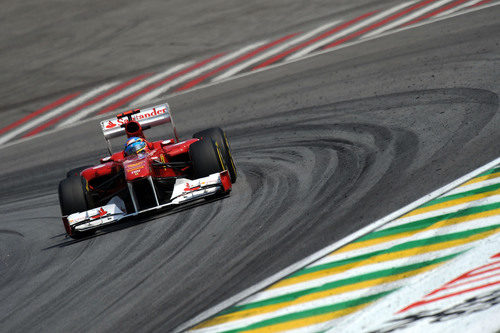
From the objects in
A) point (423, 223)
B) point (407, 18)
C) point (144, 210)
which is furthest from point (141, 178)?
point (407, 18)

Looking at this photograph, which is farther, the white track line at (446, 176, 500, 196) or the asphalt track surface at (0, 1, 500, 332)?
the white track line at (446, 176, 500, 196)

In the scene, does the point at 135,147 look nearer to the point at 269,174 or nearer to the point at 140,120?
the point at 140,120

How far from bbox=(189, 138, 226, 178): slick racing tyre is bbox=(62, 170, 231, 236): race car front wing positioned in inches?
7.5

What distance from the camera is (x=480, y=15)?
1877 cm

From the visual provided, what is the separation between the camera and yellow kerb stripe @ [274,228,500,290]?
6590 mm

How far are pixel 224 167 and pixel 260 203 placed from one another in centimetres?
93

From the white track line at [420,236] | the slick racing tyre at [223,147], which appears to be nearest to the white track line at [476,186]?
the white track line at [420,236]

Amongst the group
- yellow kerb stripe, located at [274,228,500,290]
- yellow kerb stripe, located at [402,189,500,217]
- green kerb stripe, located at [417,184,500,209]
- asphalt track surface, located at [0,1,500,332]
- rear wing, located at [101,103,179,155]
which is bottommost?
yellow kerb stripe, located at [274,228,500,290]

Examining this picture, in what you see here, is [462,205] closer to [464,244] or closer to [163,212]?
[464,244]

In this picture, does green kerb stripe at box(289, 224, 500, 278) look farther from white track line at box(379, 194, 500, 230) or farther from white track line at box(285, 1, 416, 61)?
white track line at box(285, 1, 416, 61)

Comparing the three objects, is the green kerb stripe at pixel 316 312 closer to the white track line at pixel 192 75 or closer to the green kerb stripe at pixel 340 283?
the green kerb stripe at pixel 340 283

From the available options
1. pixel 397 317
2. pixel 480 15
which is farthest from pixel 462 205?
pixel 480 15

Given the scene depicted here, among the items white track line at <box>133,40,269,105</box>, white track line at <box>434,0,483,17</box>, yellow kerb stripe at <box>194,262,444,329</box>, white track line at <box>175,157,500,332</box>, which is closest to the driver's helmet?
white track line at <box>175,157,500,332</box>

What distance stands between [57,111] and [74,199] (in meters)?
10.2
